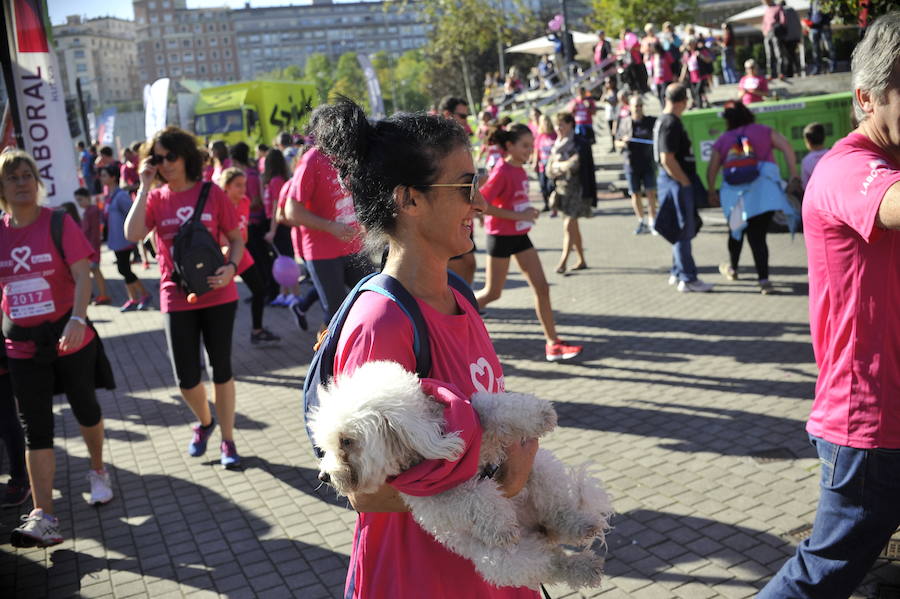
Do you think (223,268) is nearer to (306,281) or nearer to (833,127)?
(306,281)

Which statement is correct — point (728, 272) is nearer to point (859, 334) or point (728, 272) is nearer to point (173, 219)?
point (173, 219)

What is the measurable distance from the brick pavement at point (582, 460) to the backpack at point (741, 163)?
4.18ft

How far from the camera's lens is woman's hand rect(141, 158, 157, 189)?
17.0 ft

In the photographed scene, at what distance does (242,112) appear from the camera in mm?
35906

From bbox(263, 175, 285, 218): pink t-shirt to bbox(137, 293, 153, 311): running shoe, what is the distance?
3036mm

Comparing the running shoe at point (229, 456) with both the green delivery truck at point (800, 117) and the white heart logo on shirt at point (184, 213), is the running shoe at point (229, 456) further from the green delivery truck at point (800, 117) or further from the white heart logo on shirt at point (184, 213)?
the green delivery truck at point (800, 117)

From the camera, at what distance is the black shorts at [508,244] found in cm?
748

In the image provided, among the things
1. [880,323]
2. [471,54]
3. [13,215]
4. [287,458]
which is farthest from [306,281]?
[471,54]

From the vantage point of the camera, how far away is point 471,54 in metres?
55.6

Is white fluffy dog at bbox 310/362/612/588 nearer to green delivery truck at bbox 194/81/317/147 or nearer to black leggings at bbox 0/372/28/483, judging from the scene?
black leggings at bbox 0/372/28/483

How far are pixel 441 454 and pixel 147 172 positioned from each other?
4192 mm

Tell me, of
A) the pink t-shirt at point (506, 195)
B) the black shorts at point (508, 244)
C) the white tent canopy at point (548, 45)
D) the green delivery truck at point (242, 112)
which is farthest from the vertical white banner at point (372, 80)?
the black shorts at point (508, 244)

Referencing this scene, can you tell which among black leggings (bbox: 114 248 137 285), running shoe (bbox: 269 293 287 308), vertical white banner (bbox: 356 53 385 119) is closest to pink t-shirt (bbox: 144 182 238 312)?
running shoe (bbox: 269 293 287 308)

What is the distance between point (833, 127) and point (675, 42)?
10485 mm
